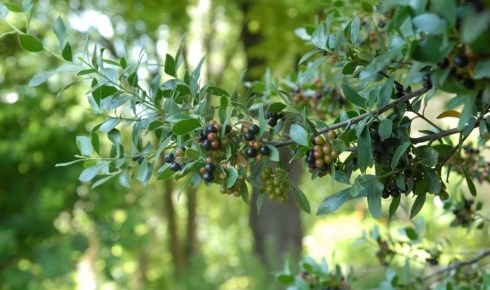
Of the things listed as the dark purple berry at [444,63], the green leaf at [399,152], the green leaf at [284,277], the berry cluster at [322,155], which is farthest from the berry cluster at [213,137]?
the green leaf at [284,277]

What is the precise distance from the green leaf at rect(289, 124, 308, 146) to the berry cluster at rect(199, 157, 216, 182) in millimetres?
114

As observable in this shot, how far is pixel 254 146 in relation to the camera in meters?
0.84

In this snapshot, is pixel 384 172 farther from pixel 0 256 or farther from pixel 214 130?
pixel 0 256

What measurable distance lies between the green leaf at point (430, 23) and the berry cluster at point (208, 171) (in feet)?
1.18

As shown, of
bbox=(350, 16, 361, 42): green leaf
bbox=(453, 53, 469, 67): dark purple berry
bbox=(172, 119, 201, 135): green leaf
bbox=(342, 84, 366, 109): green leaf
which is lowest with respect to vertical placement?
bbox=(453, 53, 469, 67): dark purple berry

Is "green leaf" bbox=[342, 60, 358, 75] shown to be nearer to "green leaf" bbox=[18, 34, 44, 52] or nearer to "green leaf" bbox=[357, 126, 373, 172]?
"green leaf" bbox=[357, 126, 373, 172]

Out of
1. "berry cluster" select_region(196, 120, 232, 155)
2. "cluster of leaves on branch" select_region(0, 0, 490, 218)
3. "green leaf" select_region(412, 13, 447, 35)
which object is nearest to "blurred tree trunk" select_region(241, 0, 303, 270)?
"cluster of leaves on branch" select_region(0, 0, 490, 218)

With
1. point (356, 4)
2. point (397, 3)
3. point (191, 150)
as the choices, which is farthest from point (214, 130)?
point (356, 4)

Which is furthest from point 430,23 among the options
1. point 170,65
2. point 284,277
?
point 284,277

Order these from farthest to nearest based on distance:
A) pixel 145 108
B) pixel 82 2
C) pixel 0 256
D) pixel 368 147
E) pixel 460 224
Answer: pixel 82 2, pixel 0 256, pixel 460 224, pixel 145 108, pixel 368 147

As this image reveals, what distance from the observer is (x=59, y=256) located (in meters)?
3.74

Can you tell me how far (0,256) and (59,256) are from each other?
13.2 inches

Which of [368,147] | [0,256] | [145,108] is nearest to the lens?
[368,147]

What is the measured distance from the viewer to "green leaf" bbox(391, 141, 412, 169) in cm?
80
